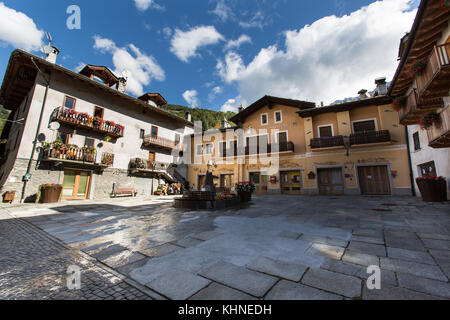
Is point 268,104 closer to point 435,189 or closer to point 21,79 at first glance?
point 435,189

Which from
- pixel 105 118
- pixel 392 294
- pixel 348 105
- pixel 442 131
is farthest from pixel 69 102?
pixel 348 105

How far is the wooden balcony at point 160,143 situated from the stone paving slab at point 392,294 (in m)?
19.3

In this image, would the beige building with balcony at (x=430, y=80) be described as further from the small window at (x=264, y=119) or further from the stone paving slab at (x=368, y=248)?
the small window at (x=264, y=119)

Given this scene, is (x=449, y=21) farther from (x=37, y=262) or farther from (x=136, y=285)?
(x=37, y=262)

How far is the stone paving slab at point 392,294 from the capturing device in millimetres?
1852

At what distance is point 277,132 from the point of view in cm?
1833

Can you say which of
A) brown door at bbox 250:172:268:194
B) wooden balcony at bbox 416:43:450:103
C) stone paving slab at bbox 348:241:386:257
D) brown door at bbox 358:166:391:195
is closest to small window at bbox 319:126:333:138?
brown door at bbox 358:166:391:195

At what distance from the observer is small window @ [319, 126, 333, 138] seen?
52.1 ft

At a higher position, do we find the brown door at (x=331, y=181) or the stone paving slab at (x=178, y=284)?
the brown door at (x=331, y=181)

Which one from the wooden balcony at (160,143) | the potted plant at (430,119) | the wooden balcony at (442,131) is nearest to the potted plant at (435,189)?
the wooden balcony at (442,131)

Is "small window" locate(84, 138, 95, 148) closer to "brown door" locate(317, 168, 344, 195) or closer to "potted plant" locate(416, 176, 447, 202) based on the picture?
"brown door" locate(317, 168, 344, 195)

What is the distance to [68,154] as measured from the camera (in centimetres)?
1240

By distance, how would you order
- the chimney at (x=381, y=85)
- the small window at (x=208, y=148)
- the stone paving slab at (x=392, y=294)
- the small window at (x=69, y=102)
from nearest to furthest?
the stone paving slab at (x=392, y=294), the small window at (x=69, y=102), the chimney at (x=381, y=85), the small window at (x=208, y=148)
